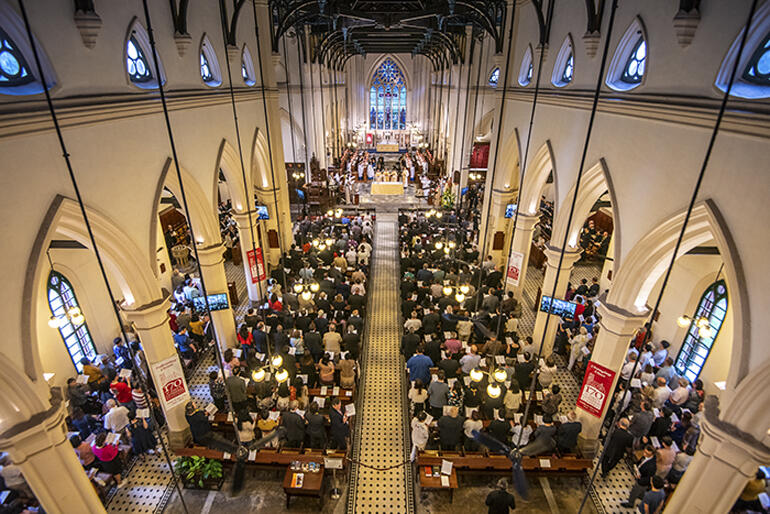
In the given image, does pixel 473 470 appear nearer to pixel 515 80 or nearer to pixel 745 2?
pixel 745 2

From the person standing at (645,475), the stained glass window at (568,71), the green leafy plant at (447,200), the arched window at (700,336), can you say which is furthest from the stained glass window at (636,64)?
the green leafy plant at (447,200)

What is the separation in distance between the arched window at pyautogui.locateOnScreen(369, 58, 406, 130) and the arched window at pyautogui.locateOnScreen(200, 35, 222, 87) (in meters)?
37.8

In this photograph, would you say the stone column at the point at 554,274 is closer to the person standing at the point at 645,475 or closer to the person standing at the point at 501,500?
the person standing at the point at 645,475

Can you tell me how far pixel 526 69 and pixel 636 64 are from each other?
5551 millimetres

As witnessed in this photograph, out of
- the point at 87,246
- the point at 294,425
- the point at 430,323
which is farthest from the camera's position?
the point at 430,323

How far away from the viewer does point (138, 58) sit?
6.95 metres

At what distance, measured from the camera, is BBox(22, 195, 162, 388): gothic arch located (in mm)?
4863

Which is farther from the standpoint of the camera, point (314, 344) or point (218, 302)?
point (218, 302)

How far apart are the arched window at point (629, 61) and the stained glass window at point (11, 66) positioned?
28.5 ft

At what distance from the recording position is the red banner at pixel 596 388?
7.35m

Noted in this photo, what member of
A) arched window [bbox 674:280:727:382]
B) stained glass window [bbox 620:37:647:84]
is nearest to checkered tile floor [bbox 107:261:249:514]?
stained glass window [bbox 620:37:647:84]

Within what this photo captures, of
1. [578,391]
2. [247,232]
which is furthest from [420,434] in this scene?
[247,232]

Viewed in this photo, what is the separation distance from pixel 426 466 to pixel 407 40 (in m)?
30.0

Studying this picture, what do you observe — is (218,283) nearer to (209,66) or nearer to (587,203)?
(209,66)
